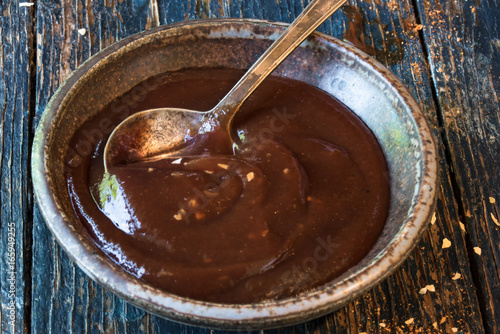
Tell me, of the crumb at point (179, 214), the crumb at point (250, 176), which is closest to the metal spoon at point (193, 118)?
the crumb at point (250, 176)

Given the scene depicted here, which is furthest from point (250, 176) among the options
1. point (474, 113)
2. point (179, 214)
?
point (474, 113)

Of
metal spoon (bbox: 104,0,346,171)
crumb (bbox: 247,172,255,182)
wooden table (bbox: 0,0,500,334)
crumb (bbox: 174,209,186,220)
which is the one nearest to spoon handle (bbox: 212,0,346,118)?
metal spoon (bbox: 104,0,346,171)

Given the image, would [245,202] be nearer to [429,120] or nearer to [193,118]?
[193,118]

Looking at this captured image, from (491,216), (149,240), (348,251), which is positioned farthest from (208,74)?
(491,216)

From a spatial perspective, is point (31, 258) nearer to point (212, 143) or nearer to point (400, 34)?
point (212, 143)

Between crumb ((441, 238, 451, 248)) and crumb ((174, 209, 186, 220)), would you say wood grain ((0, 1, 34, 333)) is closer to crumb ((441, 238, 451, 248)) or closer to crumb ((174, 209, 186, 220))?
crumb ((174, 209, 186, 220))

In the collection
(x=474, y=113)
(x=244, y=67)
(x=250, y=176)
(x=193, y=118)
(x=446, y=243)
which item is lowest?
(x=446, y=243)
